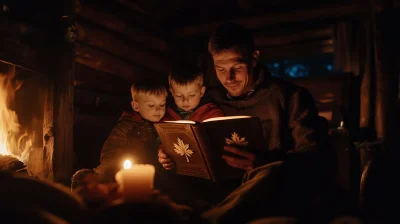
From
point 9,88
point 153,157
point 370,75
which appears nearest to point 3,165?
point 9,88

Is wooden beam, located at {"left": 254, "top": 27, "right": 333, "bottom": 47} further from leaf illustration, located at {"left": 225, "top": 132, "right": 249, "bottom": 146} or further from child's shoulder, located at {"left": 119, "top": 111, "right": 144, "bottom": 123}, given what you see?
leaf illustration, located at {"left": 225, "top": 132, "right": 249, "bottom": 146}

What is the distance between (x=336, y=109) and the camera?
7.93m

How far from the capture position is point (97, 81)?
22.1 feet

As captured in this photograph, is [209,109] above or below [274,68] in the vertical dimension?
below

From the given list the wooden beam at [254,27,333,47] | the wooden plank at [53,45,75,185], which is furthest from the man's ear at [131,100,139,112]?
the wooden beam at [254,27,333,47]

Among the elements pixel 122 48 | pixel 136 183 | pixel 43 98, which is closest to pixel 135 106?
pixel 43 98

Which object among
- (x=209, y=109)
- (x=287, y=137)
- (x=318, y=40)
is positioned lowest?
(x=287, y=137)

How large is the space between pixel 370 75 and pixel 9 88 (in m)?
6.06

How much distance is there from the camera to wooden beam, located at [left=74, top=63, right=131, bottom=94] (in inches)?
251

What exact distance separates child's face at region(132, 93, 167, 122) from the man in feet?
1.99

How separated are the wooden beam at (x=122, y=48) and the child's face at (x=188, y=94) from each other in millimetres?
1836

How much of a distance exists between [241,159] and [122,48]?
4628 millimetres

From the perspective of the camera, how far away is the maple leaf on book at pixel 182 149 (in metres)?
3.34

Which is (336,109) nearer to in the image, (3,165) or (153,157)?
(153,157)
